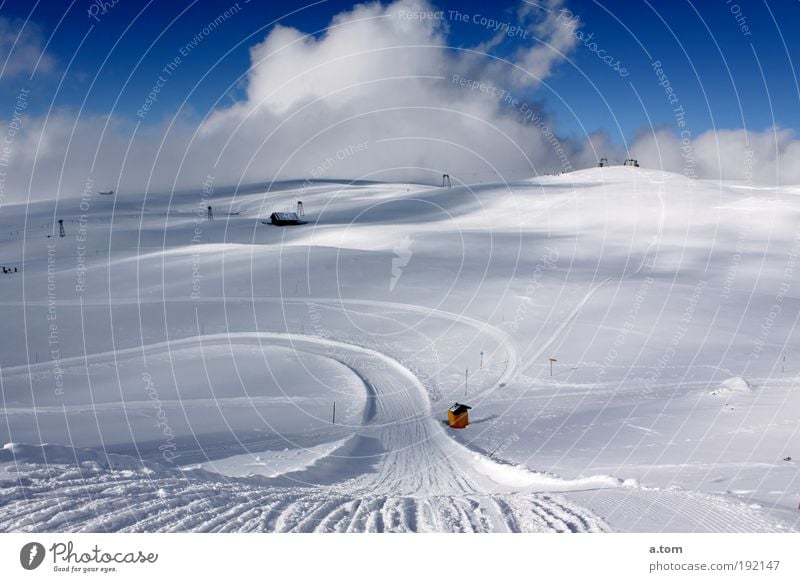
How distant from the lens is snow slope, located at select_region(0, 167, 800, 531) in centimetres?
930

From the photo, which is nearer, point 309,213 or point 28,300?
point 28,300

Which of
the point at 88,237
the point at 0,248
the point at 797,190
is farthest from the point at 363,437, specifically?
the point at 797,190

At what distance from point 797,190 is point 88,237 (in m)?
85.7

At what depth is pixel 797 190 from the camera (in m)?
62.6

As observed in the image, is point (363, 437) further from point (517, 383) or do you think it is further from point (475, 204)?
point (475, 204)

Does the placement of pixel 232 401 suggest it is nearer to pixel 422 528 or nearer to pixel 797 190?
pixel 422 528

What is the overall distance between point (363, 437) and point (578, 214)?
46.9 meters

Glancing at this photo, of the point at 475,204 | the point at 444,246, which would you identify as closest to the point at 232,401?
the point at 444,246

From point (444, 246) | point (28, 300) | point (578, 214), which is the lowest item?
point (28, 300)

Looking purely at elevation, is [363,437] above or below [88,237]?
below

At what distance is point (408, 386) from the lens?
2058 centimetres

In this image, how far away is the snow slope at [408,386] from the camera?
9.30 meters
